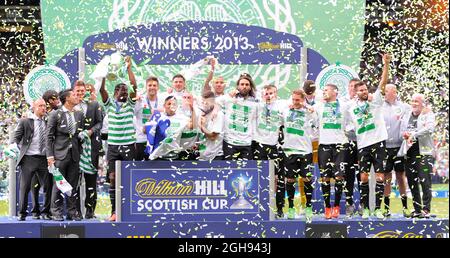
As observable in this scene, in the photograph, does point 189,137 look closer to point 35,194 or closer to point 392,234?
point 35,194

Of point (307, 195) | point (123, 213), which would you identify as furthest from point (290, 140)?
point (123, 213)

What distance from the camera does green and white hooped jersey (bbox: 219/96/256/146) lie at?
30.3 ft

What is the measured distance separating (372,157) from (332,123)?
62cm

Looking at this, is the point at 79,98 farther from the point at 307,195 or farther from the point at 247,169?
the point at 307,195

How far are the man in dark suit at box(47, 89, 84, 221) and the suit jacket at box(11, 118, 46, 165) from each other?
21.4 inches

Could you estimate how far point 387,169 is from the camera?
31.9ft

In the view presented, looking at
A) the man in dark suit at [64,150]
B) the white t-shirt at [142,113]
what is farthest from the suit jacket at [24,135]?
the white t-shirt at [142,113]

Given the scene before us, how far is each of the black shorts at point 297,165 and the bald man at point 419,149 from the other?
1.26m

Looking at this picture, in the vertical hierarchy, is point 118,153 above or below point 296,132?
below

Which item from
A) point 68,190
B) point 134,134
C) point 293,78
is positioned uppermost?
point 293,78

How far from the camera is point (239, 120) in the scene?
9.29 metres

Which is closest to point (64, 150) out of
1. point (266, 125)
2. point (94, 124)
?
point (94, 124)

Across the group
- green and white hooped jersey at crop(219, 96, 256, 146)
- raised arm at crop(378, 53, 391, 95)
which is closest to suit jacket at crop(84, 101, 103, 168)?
green and white hooped jersey at crop(219, 96, 256, 146)
